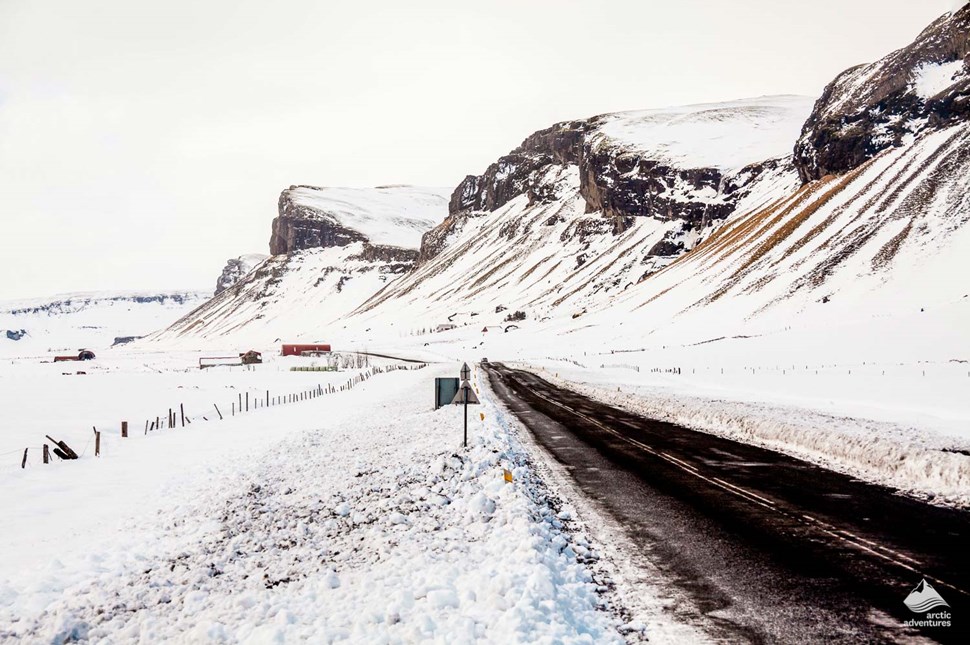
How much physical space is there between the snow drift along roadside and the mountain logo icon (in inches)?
184

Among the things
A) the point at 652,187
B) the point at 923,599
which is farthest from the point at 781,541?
the point at 652,187

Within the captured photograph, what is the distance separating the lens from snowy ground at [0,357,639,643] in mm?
7008

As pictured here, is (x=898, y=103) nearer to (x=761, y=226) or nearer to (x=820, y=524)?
(x=761, y=226)

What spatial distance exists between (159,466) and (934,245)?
79.9 metres

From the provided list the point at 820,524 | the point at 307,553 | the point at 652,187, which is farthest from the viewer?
the point at 652,187

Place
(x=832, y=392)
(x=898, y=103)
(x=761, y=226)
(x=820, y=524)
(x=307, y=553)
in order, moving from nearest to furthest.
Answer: (x=307, y=553) → (x=820, y=524) → (x=832, y=392) → (x=898, y=103) → (x=761, y=226)

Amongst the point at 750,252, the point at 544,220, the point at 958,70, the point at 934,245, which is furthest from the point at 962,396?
the point at 544,220

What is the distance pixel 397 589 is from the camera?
7.68 metres

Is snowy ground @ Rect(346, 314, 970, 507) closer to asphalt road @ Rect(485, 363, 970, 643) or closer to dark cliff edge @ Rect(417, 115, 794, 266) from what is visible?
asphalt road @ Rect(485, 363, 970, 643)

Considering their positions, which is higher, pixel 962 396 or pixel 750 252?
pixel 750 252

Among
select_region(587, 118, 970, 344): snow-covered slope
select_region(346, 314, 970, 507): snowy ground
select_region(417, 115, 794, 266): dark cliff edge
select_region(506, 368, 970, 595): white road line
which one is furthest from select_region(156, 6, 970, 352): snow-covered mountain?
select_region(506, 368, 970, 595): white road line

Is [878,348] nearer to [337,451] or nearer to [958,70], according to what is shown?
[337,451]

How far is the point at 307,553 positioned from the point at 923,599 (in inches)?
314

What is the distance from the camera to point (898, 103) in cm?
10769
